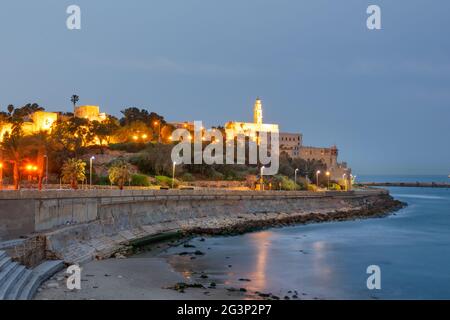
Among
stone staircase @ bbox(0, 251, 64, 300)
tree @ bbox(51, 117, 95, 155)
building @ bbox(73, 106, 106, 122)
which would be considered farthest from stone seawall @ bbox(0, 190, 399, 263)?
building @ bbox(73, 106, 106, 122)

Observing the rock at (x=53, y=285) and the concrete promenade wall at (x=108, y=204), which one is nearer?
the rock at (x=53, y=285)

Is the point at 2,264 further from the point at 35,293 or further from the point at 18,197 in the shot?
the point at 18,197

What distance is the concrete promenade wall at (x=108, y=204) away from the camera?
88.9 feet

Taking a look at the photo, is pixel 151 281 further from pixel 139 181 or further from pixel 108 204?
pixel 139 181

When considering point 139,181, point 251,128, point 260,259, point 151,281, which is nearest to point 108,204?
point 260,259

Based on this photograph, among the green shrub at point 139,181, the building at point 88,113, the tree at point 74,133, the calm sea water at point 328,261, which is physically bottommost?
the calm sea water at point 328,261

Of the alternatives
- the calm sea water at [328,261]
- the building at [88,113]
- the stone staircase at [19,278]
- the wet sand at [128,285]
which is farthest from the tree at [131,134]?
the stone staircase at [19,278]

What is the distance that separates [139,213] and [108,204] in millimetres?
5794

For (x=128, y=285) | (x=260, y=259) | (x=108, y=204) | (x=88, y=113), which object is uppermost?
(x=88, y=113)

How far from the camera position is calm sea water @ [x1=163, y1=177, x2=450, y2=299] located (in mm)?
27953

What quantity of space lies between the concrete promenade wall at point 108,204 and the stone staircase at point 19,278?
13.7 feet

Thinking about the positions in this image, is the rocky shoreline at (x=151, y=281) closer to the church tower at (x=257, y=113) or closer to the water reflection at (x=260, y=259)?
the water reflection at (x=260, y=259)

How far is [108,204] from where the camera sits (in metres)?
39.8

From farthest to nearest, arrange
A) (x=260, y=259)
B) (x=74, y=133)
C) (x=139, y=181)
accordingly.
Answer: (x=74, y=133)
(x=139, y=181)
(x=260, y=259)
